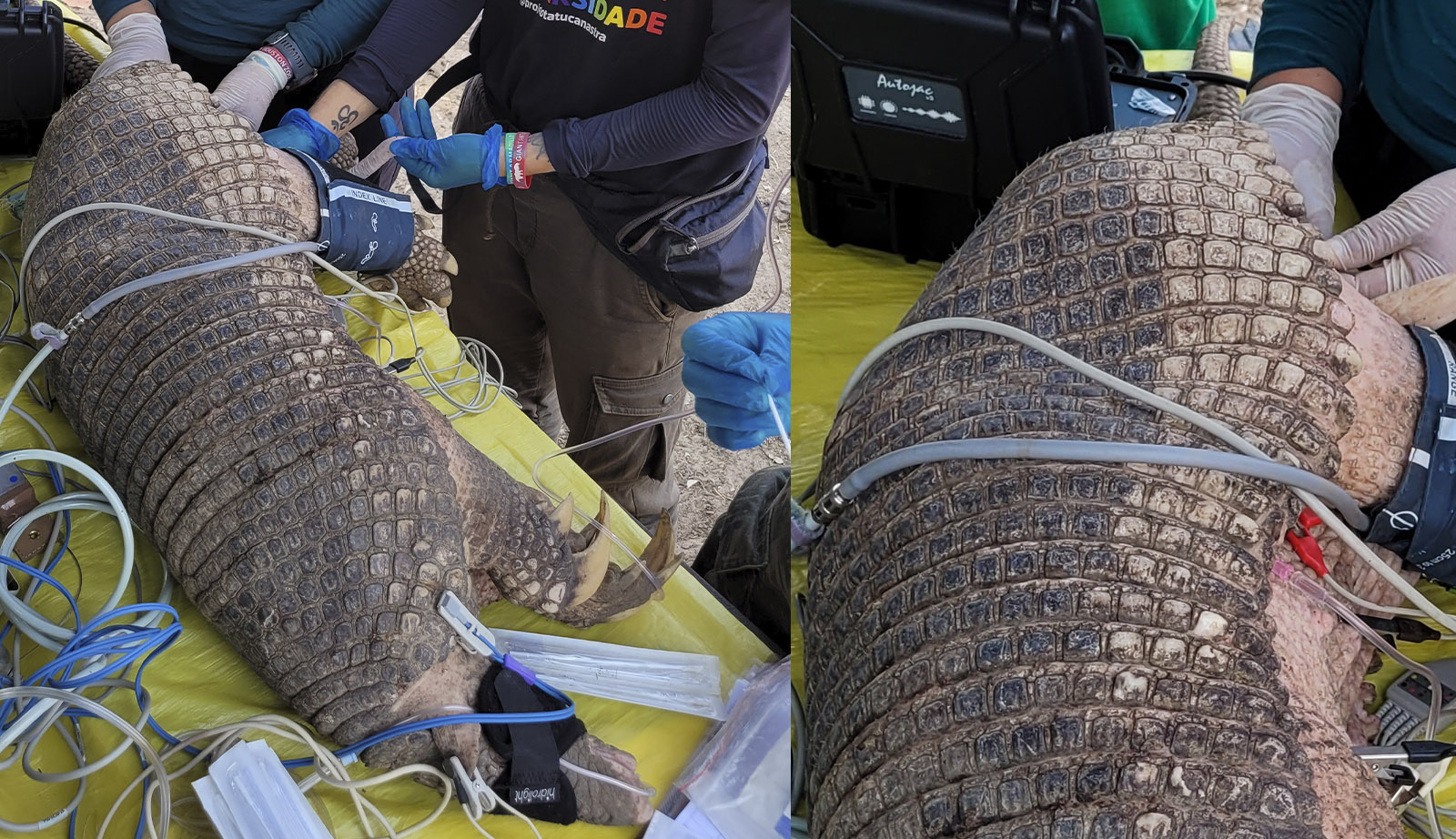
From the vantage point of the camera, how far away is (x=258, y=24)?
73.8 inches

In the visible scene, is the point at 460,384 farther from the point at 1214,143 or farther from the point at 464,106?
the point at 1214,143

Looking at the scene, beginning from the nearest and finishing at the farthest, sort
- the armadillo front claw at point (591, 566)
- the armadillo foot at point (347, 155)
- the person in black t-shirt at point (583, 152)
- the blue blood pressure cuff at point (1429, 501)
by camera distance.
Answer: the blue blood pressure cuff at point (1429, 501) → the armadillo front claw at point (591, 566) → the person in black t-shirt at point (583, 152) → the armadillo foot at point (347, 155)

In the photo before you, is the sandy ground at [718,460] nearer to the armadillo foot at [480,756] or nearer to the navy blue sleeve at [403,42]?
the navy blue sleeve at [403,42]

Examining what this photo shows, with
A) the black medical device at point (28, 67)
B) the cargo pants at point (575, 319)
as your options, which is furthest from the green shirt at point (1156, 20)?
the black medical device at point (28, 67)

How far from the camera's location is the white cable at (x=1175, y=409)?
923mm

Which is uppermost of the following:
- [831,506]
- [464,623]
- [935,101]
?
[935,101]

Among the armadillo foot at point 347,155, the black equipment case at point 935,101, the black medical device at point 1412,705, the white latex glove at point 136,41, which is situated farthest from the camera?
the armadillo foot at point 347,155

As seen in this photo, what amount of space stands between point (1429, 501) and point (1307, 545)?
0.46 feet

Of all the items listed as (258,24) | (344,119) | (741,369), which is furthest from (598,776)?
(258,24)

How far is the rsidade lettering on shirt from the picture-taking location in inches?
59.3

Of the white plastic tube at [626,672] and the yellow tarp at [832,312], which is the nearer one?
the white plastic tube at [626,672]

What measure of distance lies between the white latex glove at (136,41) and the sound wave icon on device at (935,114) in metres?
1.20

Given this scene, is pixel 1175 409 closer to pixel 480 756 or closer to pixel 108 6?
pixel 480 756

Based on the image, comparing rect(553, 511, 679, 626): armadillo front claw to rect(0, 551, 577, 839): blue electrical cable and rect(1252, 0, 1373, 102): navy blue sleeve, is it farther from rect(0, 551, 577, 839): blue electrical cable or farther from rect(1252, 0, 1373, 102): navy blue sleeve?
rect(1252, 0, 1373, 102): navy blue sleeve
